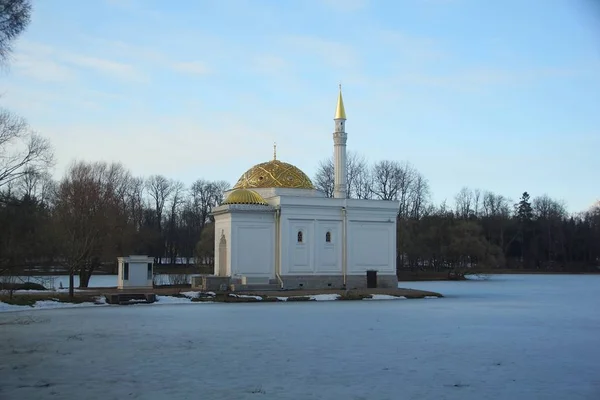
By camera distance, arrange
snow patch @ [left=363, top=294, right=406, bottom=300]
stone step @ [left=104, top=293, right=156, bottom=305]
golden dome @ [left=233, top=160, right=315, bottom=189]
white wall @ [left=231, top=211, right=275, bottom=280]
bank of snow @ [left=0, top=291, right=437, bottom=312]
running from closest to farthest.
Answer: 1. bank of snow @ [left=0, top=291, right=437, bottom=312]
2. stone step @ [left=104, top=293, right=156, bottom=305]
3. snow patch @ [left=363, top=294, right=406, bottom=300]
4. white wall @ [left=231, top=211, right=275, bottom=280]
5. golden dome @ [left=233, top=160, right=315, bottom=189]

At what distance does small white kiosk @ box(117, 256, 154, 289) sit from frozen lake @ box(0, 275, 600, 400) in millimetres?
15377

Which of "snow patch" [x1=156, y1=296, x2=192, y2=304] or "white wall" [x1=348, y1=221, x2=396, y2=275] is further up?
"white wall" [x1=348, y1=221, x2=396, y2=275]

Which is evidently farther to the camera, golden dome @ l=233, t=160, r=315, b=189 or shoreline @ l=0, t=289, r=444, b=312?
golden dome @ l=233, t=160, r=315, b=189

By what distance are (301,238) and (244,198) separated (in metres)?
4.62

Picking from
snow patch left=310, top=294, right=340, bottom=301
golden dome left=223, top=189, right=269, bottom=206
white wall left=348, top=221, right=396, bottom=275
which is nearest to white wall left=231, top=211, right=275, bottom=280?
golden dome left=223, top=189, right=269, bottom=206

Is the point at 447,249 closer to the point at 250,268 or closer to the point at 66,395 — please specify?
the point at 250,268

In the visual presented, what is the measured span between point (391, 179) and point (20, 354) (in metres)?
66.5

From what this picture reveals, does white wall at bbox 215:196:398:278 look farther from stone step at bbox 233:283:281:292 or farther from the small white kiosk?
the small white kiosk

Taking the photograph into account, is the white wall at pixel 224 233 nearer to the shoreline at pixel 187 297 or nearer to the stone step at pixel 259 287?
the stone step at pixel 259 287

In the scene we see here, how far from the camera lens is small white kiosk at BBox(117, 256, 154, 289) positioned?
43281mm

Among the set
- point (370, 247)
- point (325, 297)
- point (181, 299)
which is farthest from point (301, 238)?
point (181, 299)

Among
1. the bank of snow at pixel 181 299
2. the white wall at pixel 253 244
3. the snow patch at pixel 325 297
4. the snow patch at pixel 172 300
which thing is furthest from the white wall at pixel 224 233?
the snow patch at pixel 172 300

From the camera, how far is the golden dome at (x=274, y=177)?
49.8 m

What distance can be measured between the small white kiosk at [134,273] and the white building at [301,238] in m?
5.17
